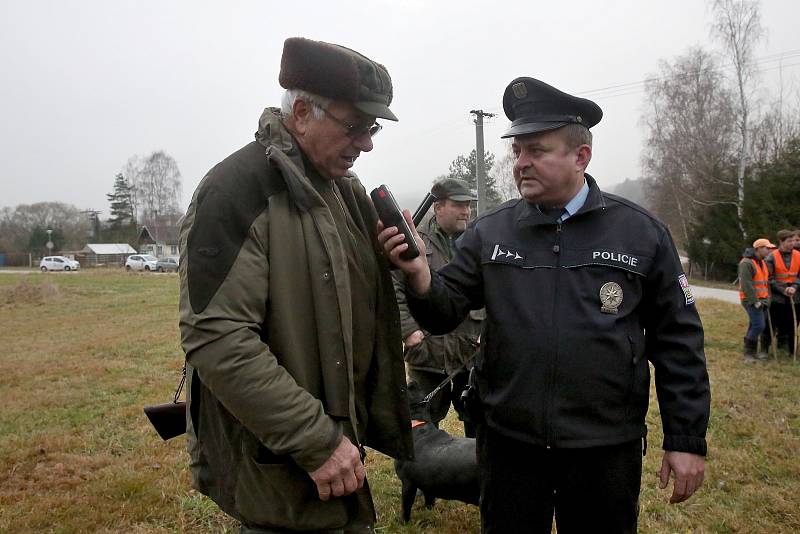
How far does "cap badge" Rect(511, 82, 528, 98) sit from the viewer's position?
2182 mm

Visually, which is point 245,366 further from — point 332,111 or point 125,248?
point 125,248

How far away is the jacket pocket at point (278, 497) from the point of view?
1.69 meters

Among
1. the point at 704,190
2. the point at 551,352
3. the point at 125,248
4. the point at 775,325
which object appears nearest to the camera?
the point at 551,352

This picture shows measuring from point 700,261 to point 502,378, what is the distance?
2910 centimetres

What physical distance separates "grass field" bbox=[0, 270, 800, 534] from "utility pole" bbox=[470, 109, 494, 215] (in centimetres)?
921

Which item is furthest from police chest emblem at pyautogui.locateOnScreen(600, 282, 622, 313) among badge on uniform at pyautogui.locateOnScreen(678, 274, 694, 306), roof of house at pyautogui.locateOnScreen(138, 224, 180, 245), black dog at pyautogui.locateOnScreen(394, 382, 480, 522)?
roof of house at pyautogui.locateOnScreen(138, 224, 180, 245)

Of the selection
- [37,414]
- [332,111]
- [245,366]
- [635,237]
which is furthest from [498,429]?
[37,414]

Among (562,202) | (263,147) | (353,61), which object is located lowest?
(562,202)

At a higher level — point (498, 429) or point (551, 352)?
point (551, 352)

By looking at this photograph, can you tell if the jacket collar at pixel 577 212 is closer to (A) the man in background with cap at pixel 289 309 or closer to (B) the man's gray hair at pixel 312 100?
(A) the man in background with cap at pixel 289 309

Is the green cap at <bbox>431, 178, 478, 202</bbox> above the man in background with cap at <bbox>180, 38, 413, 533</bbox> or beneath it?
above

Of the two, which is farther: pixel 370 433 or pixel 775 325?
pixel 775 325

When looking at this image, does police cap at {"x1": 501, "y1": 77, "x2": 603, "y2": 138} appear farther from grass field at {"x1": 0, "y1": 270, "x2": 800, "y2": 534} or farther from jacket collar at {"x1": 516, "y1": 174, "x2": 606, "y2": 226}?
grass field at {"x1": 0, "y1": 270, "x2": 800, "y2": 534}

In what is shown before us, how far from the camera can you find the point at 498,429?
2123mm
